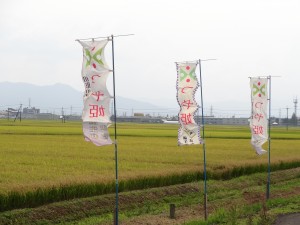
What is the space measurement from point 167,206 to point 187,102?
9.03 ft

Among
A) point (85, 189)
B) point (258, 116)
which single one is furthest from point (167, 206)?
point (258, 116)

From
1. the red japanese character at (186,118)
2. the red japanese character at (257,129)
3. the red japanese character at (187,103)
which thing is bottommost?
the red japanese character at (257,129)

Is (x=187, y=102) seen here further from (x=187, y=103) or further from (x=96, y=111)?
(x=96, y=111)

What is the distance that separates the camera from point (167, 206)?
1187 cm

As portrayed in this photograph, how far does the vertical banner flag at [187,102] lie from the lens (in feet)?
35.4

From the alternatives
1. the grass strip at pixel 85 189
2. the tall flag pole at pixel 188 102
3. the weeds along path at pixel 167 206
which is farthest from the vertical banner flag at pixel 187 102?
the grass strip at pixel 85 189

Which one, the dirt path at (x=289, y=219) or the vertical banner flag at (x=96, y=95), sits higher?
the vertical banner flag at (x=96, y=95)

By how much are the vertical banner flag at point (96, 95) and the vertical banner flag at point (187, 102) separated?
9.22 feet

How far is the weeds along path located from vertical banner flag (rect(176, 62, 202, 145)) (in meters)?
1.75

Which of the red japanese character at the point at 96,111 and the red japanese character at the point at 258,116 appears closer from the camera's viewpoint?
the red japanese character at the point at 96,111

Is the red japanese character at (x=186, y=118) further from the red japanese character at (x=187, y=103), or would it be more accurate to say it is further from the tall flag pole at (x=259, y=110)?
the tall flag pole at (x=259, y=110)

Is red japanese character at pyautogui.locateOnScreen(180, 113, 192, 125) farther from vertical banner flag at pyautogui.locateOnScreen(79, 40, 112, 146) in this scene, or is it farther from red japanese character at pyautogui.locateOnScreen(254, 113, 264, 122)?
red japanese character at pyautogui.locateOnScreen(254, 113, 264, 122)

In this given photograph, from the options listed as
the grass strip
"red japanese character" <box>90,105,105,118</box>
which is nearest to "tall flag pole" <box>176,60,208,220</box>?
the grass strip

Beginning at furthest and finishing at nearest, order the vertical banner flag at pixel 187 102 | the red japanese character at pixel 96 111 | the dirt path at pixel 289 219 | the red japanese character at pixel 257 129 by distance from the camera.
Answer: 1. the red japanese character at pixel 257 129
2. the vertical banner flag at pixel 187 102
3. the dirt path at pixel 289 219
4. the red japanese character at pixel 96 111
